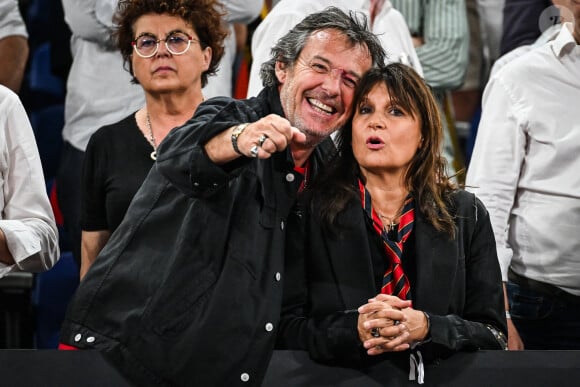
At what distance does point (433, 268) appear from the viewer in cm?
247

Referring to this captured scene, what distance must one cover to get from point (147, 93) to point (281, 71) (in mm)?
812

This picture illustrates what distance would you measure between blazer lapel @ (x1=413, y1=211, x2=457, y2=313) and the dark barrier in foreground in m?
0.15

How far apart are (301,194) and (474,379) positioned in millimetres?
640

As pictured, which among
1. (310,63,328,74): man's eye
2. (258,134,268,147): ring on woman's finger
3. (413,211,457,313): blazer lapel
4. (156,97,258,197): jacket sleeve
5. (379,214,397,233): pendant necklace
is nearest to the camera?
(258,134,268,147): ring on woman's finger

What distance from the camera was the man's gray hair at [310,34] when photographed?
8.91 ft

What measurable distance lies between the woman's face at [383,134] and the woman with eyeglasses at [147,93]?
34.1 inches

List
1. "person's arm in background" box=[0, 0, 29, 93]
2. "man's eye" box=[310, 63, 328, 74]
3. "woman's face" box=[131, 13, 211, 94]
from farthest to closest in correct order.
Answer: "person's arm in background" box=[0, 0, 29, 93] < "woman's face" box=[131, 13, 211, 94] < "man's eye" box=[310, 63, 328, 74]

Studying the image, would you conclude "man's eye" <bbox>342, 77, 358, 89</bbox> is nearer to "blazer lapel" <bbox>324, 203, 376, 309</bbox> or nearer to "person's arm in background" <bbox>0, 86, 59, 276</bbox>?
"blazer lapel" <bbox>324, 203, 376, 309</bbox>

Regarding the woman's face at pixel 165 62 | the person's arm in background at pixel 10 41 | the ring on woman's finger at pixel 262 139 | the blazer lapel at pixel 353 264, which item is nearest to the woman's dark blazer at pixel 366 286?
the blazer lapel at pixel 353 264

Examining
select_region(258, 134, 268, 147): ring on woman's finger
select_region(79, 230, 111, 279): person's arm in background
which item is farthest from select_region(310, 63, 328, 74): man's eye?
select_region(79, 230, 111, 279): person's arm in background

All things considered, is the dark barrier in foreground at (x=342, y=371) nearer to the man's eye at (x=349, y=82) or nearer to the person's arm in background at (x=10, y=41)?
the man's eye at (x=349, y=82)

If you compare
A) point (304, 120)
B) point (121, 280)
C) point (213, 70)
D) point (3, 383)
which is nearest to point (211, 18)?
point (213, 70)

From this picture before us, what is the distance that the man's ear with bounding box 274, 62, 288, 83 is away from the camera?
107 inches

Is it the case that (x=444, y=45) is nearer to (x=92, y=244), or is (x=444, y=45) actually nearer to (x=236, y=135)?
(x=92, y=244)
